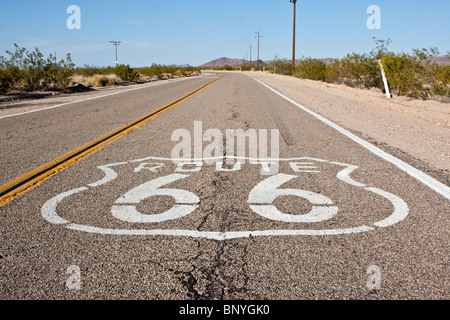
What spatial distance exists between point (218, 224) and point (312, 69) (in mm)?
35308

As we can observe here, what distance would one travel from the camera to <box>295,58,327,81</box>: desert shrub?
3473cm

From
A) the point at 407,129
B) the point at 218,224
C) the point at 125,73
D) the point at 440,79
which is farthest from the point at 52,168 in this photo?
the point at 125,73

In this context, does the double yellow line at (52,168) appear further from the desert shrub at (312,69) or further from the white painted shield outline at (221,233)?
the desert shrub at (312,69)

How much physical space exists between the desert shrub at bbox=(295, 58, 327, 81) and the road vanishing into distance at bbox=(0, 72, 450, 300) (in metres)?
29.6

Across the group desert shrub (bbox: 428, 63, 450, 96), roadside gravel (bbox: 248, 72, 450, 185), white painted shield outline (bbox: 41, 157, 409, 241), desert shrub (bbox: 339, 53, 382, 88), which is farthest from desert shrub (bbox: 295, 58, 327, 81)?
white painted shield outline (bbox: 41, 157, 409, 241)

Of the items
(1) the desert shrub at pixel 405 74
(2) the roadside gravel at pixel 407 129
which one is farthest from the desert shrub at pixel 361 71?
(2) the roadside gravel at pixel 407 129

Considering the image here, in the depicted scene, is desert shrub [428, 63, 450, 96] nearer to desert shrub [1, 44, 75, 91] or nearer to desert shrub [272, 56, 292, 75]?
desert shrub [1, 44, 75, 91]

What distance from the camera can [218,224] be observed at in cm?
334

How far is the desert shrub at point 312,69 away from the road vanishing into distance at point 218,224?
2960 centimetres

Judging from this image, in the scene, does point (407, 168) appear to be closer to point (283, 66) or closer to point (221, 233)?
point (221, 233)

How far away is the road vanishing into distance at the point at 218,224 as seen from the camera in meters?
2.46

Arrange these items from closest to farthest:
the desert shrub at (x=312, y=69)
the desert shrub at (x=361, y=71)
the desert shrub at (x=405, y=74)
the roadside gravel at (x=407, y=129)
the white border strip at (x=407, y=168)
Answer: the white border strip at (x=407, y=168) < the roadside gravel at (x=407, y=129) < the desert shrub at (x=405, y=74) < the desert shrub at (x=361, y=71) < the desert shrub at (x=312, y=69)
